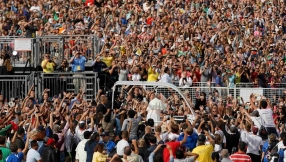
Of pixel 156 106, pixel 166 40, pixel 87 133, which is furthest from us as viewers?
pixel 166 40

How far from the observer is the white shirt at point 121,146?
23.2 metres

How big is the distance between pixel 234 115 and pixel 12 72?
296 inches

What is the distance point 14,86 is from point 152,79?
14.2 feet

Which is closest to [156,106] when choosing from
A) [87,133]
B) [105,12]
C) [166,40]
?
[87,133]

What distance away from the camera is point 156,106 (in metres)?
28.5

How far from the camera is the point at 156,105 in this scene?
2847 cm

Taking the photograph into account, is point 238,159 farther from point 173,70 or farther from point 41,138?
point 173,70

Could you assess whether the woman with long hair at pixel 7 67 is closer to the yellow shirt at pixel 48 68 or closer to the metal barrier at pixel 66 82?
the yellow shirt at pixel 48 68

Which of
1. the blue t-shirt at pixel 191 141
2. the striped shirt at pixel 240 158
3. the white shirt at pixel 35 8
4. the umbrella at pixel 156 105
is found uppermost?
the white shirt at pixel 35 8

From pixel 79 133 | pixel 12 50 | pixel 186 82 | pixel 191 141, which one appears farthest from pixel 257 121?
pixel 12 50

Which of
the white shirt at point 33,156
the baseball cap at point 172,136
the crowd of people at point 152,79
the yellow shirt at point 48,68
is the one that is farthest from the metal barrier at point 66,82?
the white shirt at point 33,156

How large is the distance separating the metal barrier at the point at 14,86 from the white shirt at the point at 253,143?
356 inches

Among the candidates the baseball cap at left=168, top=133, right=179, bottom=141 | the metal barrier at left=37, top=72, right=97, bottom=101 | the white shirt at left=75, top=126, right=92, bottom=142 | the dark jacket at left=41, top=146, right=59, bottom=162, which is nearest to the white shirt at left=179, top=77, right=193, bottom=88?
the metal barrier at left=37, top=72, right=97, bottom=101

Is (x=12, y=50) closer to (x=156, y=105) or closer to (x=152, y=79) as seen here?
(x=152, y=79)
